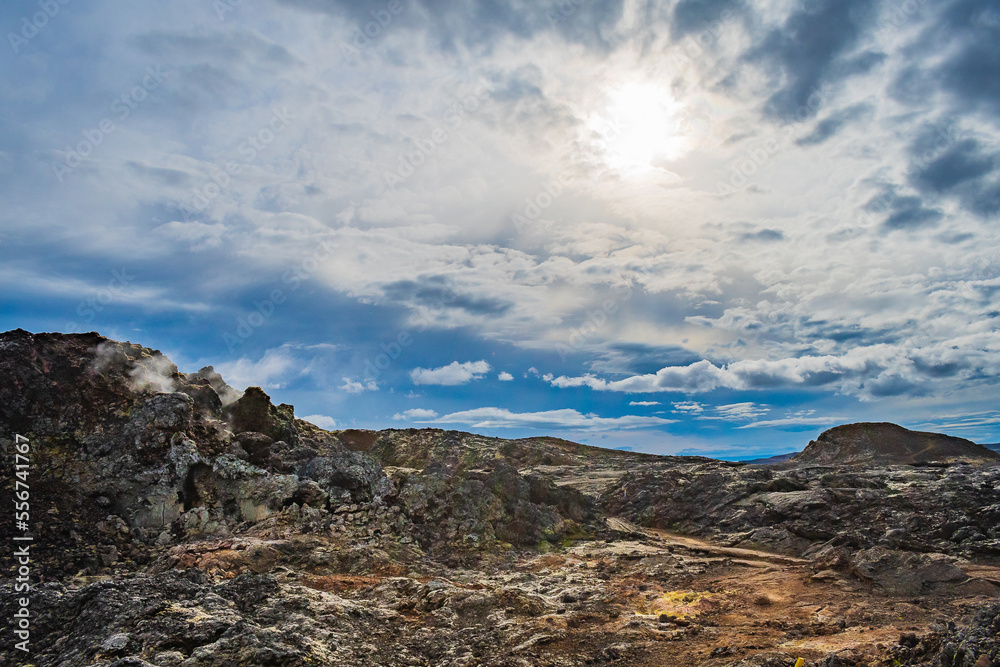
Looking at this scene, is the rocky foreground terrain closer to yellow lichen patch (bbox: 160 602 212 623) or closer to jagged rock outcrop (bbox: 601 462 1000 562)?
yellow lichen patch (bbox: 160 602 212 623)

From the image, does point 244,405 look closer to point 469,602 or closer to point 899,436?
point 469,602

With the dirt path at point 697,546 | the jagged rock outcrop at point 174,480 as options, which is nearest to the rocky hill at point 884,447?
the dirt path at point 697,546

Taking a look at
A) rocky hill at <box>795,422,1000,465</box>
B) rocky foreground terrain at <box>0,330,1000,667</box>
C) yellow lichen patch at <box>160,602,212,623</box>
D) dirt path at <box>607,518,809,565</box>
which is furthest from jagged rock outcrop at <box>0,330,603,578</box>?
rocky hill at <box>795,422,1000,465</box>

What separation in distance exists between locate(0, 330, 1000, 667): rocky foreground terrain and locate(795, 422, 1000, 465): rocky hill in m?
19.5

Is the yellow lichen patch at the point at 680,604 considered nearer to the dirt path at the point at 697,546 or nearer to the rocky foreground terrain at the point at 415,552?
the rocky foreground terrain at the point at 415,552

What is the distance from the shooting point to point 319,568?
65.1 ft

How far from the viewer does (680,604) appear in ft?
58.6

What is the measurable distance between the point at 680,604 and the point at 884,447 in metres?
51.1

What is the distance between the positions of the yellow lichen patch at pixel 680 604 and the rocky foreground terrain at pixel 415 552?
0.40 ft

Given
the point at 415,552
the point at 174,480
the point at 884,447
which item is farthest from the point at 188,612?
the point at 884,447

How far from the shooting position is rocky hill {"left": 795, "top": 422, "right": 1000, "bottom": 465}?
172ft

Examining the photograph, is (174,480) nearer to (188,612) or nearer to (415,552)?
(415,552)

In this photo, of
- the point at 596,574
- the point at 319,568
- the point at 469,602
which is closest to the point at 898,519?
the point at 596,574

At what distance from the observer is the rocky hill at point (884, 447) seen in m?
52.4
